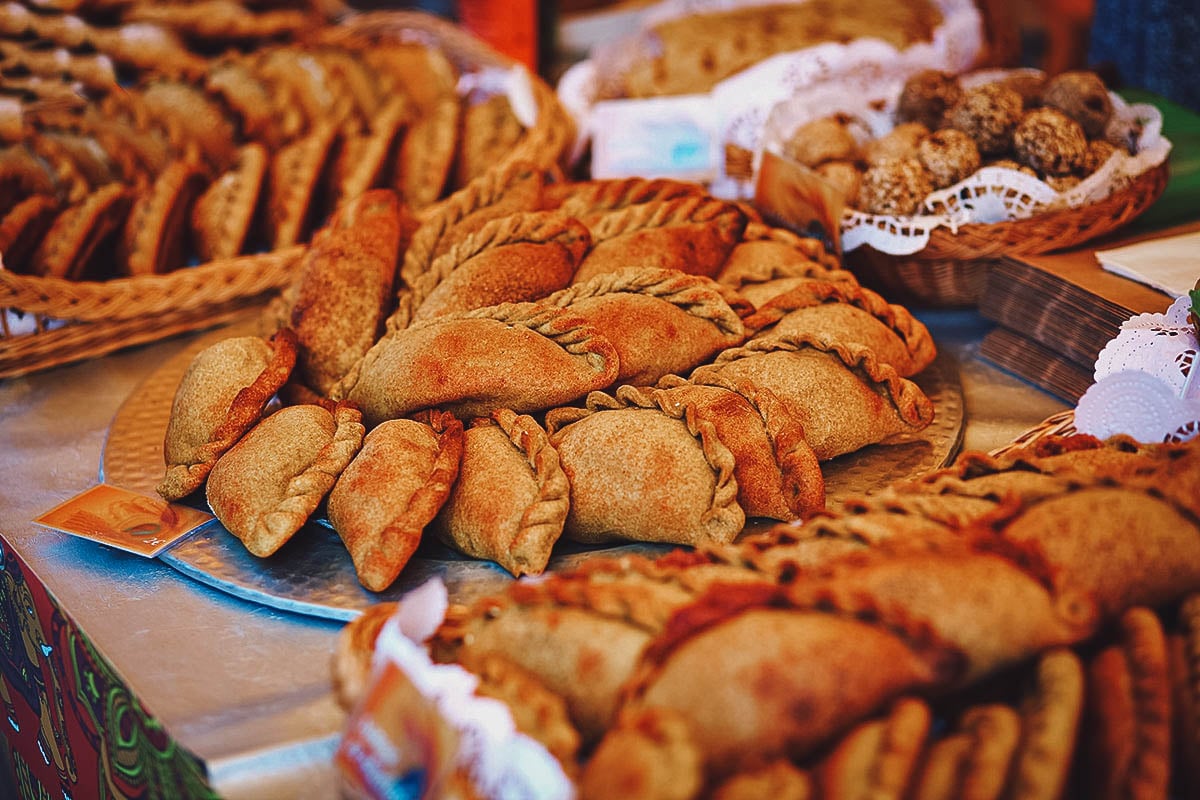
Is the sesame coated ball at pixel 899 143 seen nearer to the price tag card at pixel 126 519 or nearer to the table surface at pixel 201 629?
the table surface at pixel 201 629

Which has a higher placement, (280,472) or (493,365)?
(493,365)

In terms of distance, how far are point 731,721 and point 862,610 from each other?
177mm

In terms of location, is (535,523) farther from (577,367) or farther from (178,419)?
(178,419)

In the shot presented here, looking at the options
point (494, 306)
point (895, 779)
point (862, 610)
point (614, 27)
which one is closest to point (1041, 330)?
point (494, 306)

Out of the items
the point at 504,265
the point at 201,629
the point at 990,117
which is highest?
the point at 990,117

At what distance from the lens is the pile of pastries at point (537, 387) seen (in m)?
1.46

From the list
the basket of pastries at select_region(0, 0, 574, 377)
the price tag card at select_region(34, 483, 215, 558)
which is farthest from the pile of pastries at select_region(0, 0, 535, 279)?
the price tag card at select_region(34, 483, 215, 558)

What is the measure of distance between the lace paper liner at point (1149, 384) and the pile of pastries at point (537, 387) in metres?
0.29

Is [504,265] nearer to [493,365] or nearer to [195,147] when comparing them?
[493,365]

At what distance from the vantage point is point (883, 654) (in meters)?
0.95

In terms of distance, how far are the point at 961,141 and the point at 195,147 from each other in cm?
199

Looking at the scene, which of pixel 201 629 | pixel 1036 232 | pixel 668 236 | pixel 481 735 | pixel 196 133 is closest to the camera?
pixel 481 735

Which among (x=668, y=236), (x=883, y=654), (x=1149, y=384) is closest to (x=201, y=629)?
A: (x=883, y=654)

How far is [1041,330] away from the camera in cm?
210
